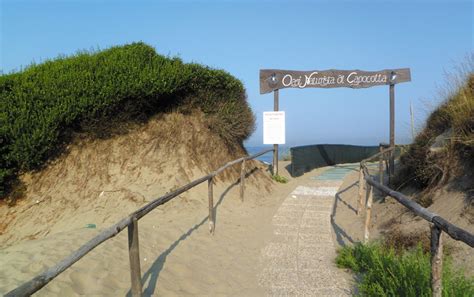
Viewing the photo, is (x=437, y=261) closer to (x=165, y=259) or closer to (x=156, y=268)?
(x=156, y=268)

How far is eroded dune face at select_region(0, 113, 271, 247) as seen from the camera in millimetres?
8031

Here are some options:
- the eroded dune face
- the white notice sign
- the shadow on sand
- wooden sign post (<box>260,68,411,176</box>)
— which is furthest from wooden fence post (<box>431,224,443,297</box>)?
the white notice sign

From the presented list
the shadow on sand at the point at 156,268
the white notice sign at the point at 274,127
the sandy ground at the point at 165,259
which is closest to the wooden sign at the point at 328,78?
the white notice sign at the point at 274,127

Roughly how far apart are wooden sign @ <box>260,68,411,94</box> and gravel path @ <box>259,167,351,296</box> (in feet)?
14.0

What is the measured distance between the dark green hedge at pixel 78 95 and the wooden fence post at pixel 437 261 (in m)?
7.04

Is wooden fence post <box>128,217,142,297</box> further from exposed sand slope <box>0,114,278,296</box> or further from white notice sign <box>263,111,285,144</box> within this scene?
A: white notice sign <box>263,111,285,144</box>

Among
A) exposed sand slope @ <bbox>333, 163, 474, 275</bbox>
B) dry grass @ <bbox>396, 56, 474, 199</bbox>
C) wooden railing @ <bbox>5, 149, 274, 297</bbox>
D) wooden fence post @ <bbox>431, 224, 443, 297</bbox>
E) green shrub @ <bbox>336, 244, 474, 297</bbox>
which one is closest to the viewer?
wooden railing @ <bbox>5, 149, 274, 297</bbox>

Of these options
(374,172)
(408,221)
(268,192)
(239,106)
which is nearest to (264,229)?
(408,221)

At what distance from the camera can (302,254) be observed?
5.98m

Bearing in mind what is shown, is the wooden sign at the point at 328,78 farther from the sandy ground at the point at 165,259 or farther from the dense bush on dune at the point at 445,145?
the sandy ground at the point at 165,259

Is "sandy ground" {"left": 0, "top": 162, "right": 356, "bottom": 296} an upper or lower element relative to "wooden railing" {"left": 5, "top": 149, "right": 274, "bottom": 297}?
lower

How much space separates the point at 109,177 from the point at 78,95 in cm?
180

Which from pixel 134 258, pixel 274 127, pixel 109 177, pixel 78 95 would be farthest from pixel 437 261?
pixel 274 127

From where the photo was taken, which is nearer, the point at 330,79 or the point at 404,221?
the point at 404,221
